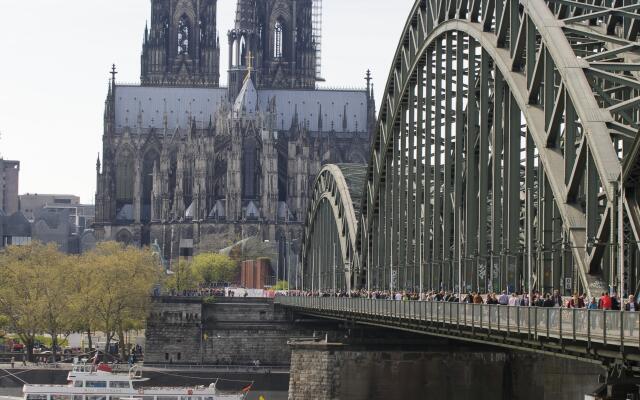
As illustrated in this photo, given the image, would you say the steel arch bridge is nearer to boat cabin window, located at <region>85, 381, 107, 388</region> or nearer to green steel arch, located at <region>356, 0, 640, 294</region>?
green steel arch, located at <region>356, 0, 640, 294</region>

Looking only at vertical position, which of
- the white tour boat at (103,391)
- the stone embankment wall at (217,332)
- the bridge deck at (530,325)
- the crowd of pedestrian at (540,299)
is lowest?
the white tour boat at (103,391)

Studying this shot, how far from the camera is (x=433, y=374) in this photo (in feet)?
250

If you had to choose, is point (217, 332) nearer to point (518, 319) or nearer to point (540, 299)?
point (540, 299)

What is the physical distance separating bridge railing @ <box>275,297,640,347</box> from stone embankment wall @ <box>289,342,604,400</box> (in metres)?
3.14

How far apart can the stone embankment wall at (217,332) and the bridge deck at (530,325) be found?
70492 millimetres

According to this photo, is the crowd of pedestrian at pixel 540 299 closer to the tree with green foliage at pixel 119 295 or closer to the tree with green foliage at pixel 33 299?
the tree with green foliage at pixel 33 299

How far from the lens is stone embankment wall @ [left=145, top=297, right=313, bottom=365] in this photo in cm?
14188

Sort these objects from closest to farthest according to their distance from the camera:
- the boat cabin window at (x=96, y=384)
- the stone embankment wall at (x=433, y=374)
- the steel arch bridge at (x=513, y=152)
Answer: the steel arch bridge at (x=513, y=152) → the stone embankment wall at (x=433, y=374) → the boat cabin window at (x=96, y=384)

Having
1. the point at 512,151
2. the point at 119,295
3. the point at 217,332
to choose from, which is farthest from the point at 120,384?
the point at 119,295

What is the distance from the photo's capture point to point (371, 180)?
301 ft

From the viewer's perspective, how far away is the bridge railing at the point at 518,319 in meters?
37.5

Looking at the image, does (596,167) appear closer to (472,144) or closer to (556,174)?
(556,174)

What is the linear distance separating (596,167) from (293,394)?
42045mm

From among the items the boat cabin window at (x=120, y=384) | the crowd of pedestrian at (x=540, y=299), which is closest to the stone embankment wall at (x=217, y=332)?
the boat cabin window at (x=120, y=384)
